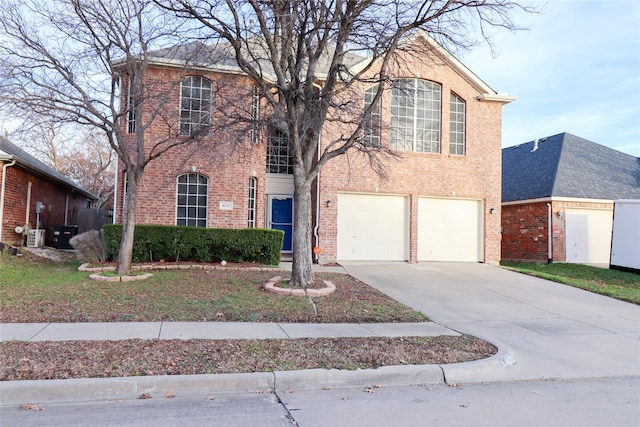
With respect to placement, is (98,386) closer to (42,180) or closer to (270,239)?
(270,239)

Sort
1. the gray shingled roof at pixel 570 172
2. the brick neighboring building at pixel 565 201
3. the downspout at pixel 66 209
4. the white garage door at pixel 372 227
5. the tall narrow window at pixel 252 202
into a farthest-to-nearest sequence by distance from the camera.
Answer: the downspout at pixel 66 209 → the gray shingled roof at pixel 570 172 → the brick neighboring building at pixel 565 201 → the white garage door at pixel 372 227 → the tall narrow window at pixel 252 202

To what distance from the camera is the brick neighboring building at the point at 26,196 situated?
14688mm

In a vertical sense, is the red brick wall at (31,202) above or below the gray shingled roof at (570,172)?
below

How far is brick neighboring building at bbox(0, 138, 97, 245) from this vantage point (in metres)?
14.7

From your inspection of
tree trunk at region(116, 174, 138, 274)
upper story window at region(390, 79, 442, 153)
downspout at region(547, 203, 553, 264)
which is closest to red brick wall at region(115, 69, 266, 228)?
tree trunk at region(116, 174, 138, 274)

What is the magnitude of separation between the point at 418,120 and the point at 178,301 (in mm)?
11172

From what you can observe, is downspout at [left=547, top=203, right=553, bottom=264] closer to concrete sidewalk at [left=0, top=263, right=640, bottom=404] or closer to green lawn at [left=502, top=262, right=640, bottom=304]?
green lawn at [left=502, top=262, right=640, bottom=304]

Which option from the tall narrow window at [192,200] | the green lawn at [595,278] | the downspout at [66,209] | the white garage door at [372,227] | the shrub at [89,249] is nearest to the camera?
the green lawn at [595,278]

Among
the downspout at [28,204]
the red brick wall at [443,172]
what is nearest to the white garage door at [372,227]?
the red brick wall at [443,172]

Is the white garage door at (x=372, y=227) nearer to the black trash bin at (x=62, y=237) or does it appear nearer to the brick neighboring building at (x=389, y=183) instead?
the brick neighboring building at (x=389, y=183)

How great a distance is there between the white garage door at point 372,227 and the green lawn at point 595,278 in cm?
411

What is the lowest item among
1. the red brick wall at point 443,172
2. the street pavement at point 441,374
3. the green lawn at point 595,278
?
the street pavement at point 441,374

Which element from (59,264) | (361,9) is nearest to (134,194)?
(59,264)

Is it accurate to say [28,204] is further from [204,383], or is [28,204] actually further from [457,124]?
[457,124]
